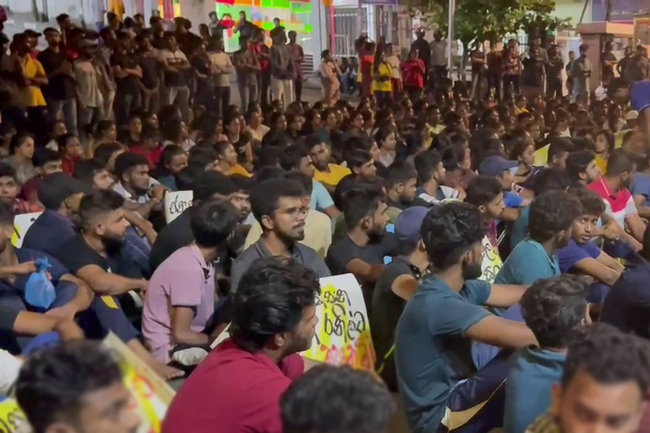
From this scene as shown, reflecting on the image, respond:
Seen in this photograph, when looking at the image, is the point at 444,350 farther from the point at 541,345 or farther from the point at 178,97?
the point at 178,97

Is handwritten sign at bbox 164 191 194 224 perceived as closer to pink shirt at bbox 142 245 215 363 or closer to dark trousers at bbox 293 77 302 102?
pink shirt at bbox 142 245 215 363

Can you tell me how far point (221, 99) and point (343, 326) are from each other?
8812 mm

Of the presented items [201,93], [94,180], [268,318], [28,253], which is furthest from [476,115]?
[268,318]

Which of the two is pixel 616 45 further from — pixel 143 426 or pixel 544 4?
pixel 143 426

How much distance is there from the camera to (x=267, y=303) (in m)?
2.58

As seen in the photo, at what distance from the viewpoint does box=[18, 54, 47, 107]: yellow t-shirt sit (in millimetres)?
9547

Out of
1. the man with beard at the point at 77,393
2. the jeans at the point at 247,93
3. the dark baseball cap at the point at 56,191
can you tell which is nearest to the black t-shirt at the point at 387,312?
the dark baseball cap at the point at 56,191

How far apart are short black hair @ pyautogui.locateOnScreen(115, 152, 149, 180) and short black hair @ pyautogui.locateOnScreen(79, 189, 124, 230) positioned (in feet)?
6.33

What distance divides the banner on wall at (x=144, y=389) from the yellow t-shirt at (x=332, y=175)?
5555 millimetres

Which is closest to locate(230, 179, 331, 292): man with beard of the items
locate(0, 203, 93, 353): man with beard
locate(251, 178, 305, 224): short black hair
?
locate(251, 178, 305, 224): short black hair

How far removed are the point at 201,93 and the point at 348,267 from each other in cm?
805

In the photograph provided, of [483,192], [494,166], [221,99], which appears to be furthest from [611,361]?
[221,99]

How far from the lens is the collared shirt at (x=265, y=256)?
4.11m

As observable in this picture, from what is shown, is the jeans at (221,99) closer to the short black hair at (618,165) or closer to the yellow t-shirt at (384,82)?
the yellow t-shirt at (384,82)
